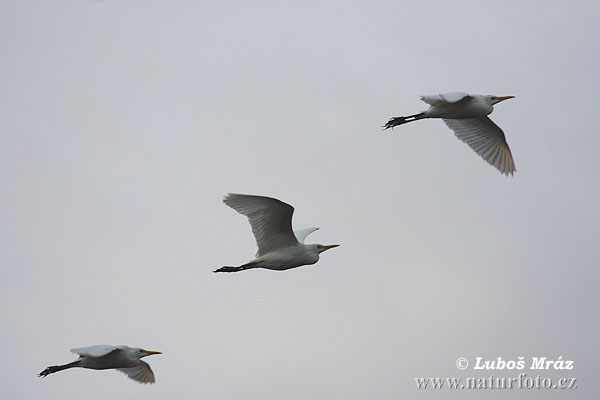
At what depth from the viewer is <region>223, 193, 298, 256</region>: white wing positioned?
1731 cm

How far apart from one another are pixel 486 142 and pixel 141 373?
29.8 ft

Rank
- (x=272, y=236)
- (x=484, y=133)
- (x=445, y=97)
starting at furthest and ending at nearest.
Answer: (x=484, y=133)
(x=445, y=97)
(x=272, y=236)

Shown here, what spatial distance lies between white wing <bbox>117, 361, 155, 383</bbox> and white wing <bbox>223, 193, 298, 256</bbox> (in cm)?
448

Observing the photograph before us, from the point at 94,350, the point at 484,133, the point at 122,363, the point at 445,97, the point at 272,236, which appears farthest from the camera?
the point at 484,133

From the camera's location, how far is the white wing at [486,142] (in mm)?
22578

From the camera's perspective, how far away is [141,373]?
21188mm

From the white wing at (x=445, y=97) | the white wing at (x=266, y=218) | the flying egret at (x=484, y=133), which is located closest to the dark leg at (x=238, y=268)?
the white wing at (x=266, y=218)

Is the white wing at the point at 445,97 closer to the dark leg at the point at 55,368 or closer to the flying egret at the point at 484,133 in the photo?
the flying egret at the point at 484,133

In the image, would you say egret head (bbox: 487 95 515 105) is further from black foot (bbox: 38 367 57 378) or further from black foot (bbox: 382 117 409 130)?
black foot (bbox: 38 367 57 378)

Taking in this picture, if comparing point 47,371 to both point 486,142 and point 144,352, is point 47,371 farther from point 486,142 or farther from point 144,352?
point 486,142

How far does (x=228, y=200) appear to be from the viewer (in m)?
17.3

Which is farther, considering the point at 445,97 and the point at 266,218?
the point at 445,97

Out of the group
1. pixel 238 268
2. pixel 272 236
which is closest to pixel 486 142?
pixel 272 236

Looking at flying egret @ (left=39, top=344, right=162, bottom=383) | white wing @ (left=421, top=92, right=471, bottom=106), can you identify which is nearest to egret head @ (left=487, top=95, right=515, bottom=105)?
white wing @ (left=421, top=92, right=471, bottom=106)
